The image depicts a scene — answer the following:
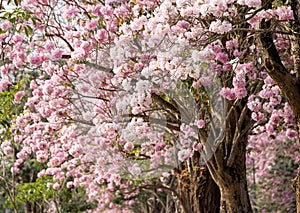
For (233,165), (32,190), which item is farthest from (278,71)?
(32,190)

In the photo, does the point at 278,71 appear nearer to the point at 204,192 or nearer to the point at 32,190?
the point at 204,192

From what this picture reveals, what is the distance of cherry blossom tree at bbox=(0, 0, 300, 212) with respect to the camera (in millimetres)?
4723

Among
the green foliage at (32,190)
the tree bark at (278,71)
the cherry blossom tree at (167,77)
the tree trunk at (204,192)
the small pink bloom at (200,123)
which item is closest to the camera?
the tree bark at (278,71)

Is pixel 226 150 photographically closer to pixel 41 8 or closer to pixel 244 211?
pixel 244 211

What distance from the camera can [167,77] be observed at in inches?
253

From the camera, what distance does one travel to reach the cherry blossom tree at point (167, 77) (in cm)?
472

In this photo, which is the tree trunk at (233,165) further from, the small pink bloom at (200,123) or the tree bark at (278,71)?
the tree bark at (278,71)

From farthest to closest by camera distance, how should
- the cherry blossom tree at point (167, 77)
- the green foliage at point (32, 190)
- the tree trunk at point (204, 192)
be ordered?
the green foliage at point (32, 190), the tree trunk at point (204, 192), the cherry blossom tree at point (167, 77)

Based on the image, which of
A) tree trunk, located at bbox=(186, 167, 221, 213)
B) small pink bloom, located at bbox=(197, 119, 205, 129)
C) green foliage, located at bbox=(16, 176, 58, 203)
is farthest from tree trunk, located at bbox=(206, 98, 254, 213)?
green foliage, located at bbox=(16, 176, 58, 203)

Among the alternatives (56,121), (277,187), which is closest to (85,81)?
Answer: (56,121)

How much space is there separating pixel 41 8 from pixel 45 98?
1151mm

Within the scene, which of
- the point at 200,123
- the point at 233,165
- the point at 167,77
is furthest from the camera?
the point at 233,165

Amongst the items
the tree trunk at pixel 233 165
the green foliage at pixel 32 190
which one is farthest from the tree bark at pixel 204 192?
the green foliage at pixel 32 190

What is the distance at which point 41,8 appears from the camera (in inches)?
277
